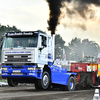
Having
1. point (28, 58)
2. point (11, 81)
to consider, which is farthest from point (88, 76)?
point (28, 58)

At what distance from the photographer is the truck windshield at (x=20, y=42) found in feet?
49.7

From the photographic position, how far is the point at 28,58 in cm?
1505

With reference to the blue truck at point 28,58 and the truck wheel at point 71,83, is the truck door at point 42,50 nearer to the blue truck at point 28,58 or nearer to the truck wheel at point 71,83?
the blue truck at point 28,58

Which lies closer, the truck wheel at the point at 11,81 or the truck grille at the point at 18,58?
the truck grille at the point at 18,58

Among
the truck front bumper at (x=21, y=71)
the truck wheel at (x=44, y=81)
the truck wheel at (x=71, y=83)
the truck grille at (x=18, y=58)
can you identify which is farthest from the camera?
the truck wheel at (x=71, y=83)

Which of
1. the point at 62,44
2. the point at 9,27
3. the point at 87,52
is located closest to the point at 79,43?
the point at 87,52

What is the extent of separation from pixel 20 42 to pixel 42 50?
1250 mm

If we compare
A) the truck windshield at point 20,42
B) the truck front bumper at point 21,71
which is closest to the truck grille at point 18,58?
the truck front bumper at point 21,71

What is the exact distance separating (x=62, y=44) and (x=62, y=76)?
140 meters

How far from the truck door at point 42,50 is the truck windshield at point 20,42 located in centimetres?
31

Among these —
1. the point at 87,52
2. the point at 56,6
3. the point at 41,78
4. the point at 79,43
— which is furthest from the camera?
the point at 79,43

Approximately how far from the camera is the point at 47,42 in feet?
51.6

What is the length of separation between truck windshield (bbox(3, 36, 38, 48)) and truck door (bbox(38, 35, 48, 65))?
31cm

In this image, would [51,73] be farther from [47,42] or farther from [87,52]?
[87,52]
